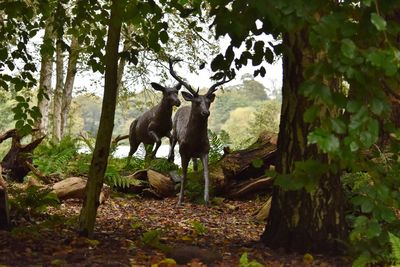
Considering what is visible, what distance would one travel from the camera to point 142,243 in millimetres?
4770

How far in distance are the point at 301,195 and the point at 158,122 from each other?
6.90 metres

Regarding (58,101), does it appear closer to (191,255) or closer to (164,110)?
(164,110)

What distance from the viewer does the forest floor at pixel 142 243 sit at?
161 inches

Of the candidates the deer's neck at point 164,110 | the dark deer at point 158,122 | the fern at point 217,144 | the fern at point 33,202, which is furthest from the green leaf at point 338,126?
the fern at point 217,144

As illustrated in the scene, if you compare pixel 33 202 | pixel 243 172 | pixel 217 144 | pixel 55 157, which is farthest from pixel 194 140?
pixel 55 157

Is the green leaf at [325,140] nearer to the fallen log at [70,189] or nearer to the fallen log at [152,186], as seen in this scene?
the fallen log at [70,189]

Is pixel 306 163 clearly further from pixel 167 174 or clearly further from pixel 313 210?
pixel 167 174

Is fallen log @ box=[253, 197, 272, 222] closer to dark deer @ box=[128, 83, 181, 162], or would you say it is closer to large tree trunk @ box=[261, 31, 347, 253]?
large tree trunk @ box=[261, 31, 347, 253]

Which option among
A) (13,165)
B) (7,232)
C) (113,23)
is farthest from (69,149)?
(113,23)

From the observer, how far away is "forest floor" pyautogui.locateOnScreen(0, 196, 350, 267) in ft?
13.4

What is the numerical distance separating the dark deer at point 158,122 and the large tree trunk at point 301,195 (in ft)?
17.2

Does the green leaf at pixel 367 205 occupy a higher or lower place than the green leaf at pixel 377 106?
lower

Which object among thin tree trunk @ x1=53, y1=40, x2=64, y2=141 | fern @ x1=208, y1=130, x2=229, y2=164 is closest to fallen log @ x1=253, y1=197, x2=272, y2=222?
fern @ x1=208, y1=130, x2=229, y2=164

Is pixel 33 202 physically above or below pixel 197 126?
below
